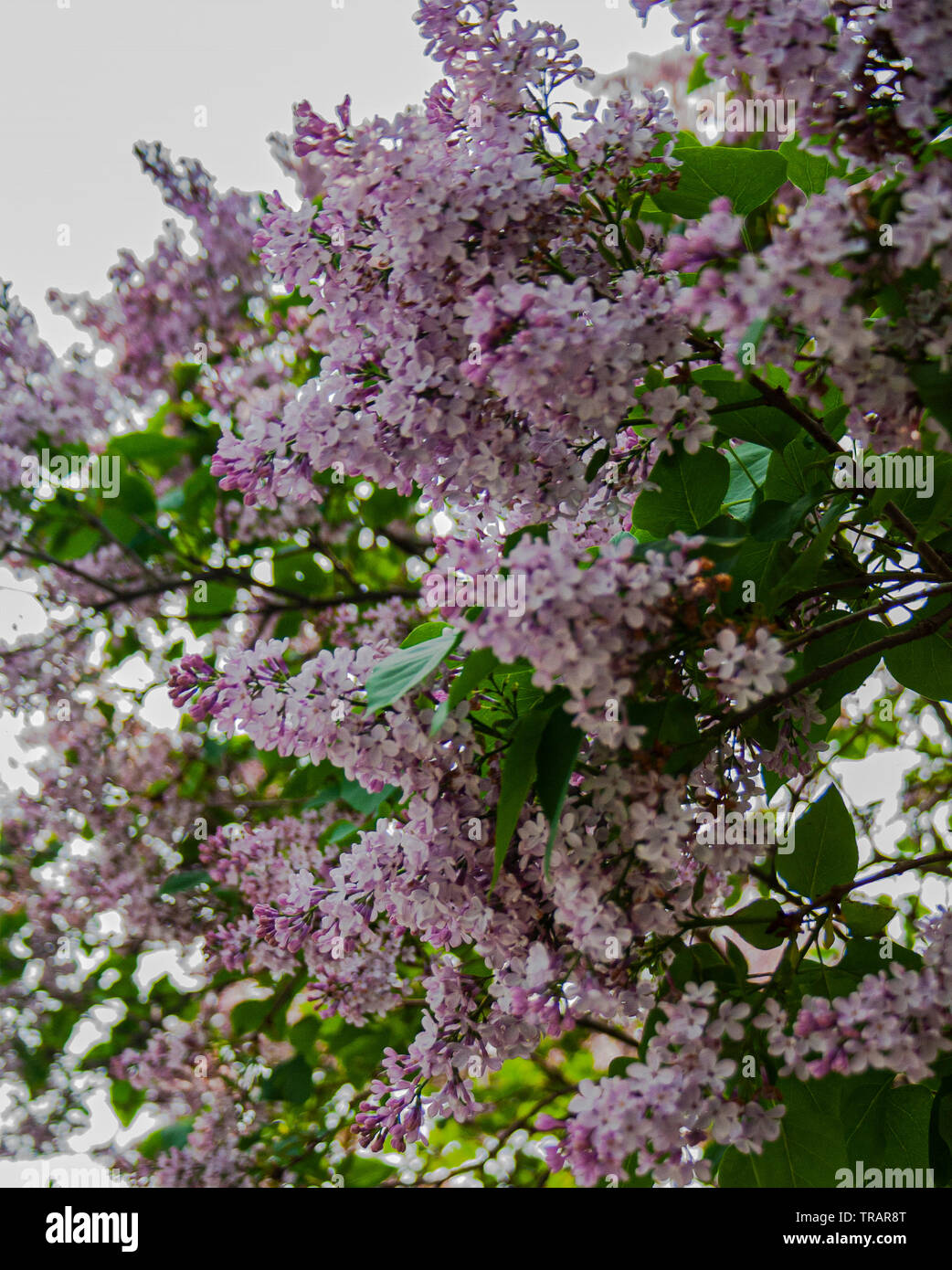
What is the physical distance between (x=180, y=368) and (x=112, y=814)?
1217 mm

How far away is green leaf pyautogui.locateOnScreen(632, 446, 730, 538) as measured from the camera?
0.87 m

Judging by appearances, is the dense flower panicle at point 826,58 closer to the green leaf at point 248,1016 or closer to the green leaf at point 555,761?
the green leaf at point 555,761

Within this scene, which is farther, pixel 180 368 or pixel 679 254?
pixel 180 368

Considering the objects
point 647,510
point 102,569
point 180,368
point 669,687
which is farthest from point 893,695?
point 180,368

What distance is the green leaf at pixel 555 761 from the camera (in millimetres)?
683

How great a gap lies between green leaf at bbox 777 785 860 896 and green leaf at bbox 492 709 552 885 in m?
0.38

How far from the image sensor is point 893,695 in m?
1.99

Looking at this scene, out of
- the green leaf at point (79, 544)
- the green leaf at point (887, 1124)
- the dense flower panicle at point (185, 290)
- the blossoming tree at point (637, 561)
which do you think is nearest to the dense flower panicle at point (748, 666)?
the blossoming tree at point (637, 561)

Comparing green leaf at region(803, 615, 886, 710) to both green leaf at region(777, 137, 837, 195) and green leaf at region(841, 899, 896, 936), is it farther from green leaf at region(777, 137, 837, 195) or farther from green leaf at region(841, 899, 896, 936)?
green leaf at region(777, 137, 837, 195)

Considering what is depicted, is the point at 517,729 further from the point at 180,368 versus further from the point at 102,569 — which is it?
the point at 180,368

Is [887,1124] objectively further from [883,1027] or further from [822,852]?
[883,1027]

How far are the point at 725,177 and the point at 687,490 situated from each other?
11.2 inches
